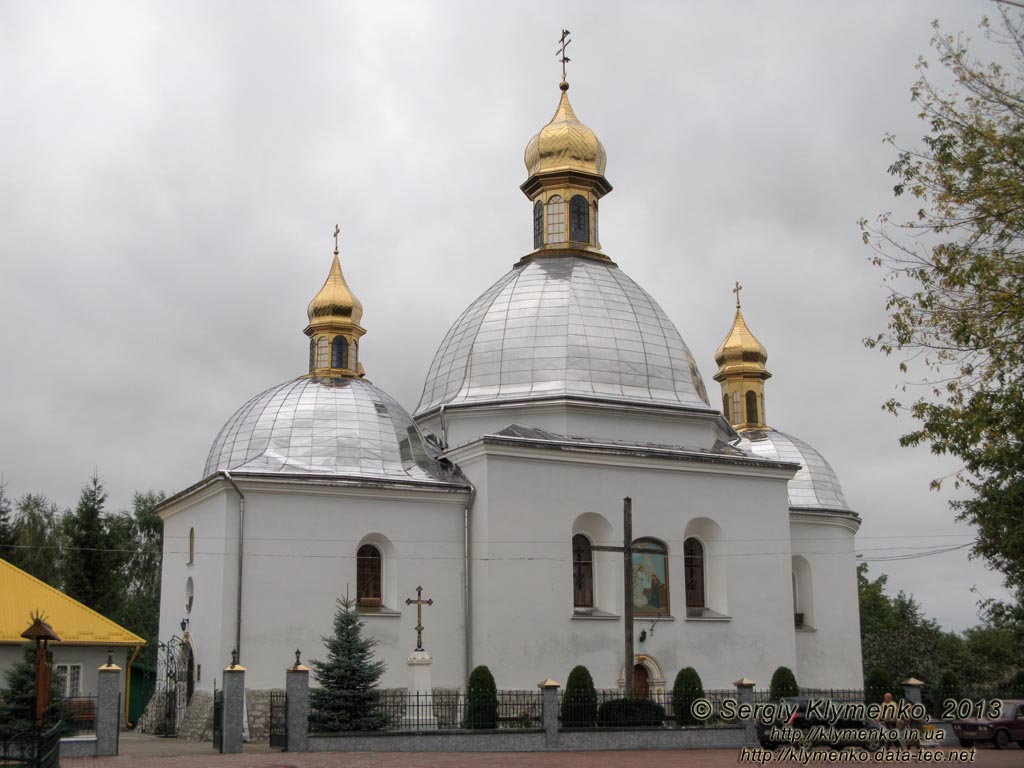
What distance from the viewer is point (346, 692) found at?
18609 millimetres

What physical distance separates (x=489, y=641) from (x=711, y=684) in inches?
200

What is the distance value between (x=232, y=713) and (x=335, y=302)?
39.4 ft

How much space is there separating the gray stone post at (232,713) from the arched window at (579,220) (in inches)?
582

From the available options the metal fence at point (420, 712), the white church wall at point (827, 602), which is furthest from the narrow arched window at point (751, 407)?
the metal fence at point (420, 712)

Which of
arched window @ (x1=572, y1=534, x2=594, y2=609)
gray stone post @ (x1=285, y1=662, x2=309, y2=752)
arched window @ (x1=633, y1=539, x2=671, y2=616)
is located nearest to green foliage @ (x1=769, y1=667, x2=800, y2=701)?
arched window @ (x1=633, y1=539, x2=671, y2=616)

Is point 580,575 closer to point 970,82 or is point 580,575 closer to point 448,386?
point 448,386

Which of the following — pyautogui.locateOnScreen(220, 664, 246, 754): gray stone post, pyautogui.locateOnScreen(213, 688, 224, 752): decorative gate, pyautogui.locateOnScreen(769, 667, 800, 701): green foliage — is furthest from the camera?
pyautogui.locateOnScreen(769, 667, 800, 701): green foliage

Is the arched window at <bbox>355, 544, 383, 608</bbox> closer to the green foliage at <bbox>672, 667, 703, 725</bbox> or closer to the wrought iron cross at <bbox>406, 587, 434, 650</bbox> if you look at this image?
the wrought iron cross at <bbox>406, 587, 434, 650</bbox>

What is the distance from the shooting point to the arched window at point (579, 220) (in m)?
28.6

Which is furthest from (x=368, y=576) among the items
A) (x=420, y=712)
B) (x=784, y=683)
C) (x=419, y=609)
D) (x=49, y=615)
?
(x=784, y=683)

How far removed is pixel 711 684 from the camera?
76.9ft

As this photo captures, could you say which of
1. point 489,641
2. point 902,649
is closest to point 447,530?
point 489,641

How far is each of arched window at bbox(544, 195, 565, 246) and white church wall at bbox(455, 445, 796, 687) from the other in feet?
24.2

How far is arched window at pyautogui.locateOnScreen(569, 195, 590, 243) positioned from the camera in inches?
1126
